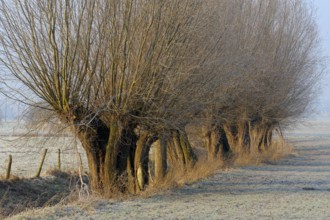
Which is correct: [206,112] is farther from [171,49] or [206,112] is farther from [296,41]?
[296,41]

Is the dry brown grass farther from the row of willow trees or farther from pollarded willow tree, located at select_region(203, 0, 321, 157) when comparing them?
A: the row of willow trees

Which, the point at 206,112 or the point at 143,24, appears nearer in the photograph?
the point at 143,24

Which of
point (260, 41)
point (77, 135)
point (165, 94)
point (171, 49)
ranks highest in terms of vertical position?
point (260, 41)

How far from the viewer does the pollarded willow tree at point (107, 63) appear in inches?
536

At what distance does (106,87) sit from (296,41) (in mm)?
19378

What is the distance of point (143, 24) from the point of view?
1413cm

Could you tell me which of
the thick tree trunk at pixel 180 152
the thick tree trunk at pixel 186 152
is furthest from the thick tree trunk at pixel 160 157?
the thick tree trunk at pixel 186 152

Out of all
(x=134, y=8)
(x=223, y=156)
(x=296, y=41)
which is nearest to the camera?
(x=134, y=8)

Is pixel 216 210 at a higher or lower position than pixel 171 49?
lower

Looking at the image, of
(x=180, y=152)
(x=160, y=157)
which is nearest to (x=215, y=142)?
(x=180, y=152)

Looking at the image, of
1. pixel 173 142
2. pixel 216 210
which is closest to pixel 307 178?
pixel 173 142

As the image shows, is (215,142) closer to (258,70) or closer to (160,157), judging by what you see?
(258,70)

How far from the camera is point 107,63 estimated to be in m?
14.4

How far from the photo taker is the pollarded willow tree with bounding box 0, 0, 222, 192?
13.6m
